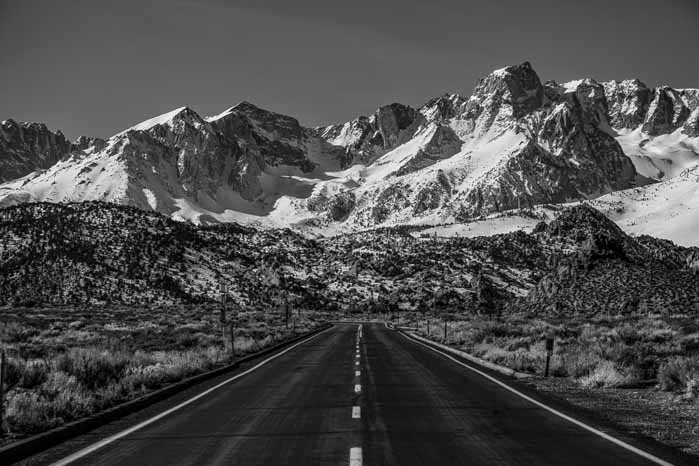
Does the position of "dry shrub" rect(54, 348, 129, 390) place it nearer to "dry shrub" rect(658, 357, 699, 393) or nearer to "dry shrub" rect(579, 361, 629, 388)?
"dry shrub" rect(579, 361, 629, 388)

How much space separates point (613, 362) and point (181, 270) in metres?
99.8

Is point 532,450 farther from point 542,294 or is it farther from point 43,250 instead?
point 43,250

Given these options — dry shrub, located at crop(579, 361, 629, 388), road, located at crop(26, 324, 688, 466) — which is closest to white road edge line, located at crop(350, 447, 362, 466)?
Result: road, located at crop(26, 324, 688, 466)

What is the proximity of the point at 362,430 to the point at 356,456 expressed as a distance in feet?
6.71

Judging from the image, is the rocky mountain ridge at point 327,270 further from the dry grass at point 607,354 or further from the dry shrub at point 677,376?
the dry shrub at point 677,376

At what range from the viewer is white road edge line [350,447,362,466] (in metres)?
8.39

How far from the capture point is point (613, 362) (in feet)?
64.3

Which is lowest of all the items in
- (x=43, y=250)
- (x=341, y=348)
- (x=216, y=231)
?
(x=341, y=348)

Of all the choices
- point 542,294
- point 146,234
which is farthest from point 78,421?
point 146,234

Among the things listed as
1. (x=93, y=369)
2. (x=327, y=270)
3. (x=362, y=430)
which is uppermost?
(x=327, y=270)

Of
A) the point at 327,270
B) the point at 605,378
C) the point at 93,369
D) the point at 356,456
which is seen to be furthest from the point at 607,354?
the point at 327,270

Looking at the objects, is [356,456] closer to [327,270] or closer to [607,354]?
[607,354]

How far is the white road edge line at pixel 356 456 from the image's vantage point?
839 centimetres

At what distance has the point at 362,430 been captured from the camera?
35.5 feet
